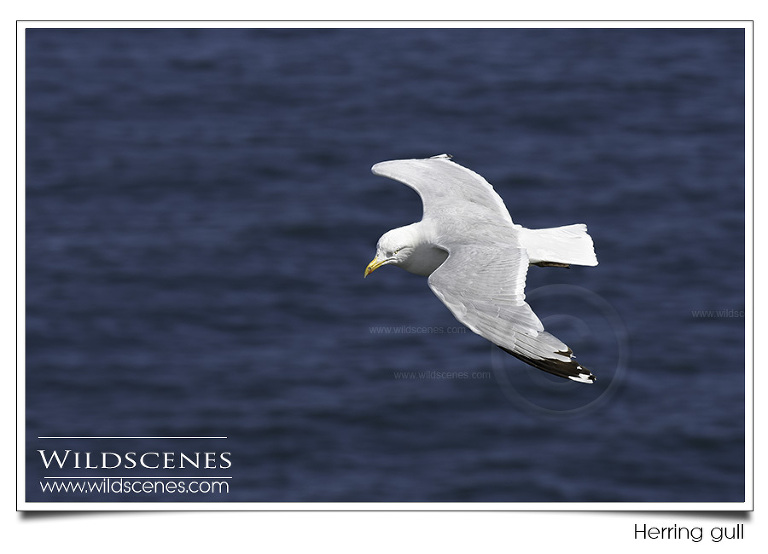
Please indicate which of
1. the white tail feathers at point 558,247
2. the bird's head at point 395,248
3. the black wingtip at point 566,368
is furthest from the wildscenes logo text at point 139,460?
the black wingtip at point 566,368

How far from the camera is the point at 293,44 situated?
28375 mm

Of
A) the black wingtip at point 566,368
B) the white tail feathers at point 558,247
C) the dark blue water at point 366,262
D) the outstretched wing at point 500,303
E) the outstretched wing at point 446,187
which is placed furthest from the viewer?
the dark blue water at point 366,262

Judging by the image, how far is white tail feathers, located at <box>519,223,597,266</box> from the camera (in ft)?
27.6

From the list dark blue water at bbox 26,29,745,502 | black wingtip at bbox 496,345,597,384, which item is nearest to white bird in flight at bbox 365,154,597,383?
black wingtip at bbox 496,345,597,384

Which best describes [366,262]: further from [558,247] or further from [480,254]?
[480,254]

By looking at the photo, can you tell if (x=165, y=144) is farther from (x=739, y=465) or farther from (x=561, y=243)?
(x=561, y=243)

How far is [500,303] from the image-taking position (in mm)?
7316

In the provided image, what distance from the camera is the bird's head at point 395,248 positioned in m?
8.59

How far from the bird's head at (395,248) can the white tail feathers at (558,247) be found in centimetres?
82

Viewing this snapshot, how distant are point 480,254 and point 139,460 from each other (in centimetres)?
1041

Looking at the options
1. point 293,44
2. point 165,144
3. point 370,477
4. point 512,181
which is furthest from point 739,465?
point 293,44

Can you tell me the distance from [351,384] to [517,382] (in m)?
2.45

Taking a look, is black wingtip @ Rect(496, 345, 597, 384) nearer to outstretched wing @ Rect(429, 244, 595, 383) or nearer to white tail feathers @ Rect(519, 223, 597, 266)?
outstretched wing @ Rect(429, 244, 595, 383)

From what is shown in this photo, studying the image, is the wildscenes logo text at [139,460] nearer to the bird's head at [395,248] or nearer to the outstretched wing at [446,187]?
the outstretched wing at [446,187]
